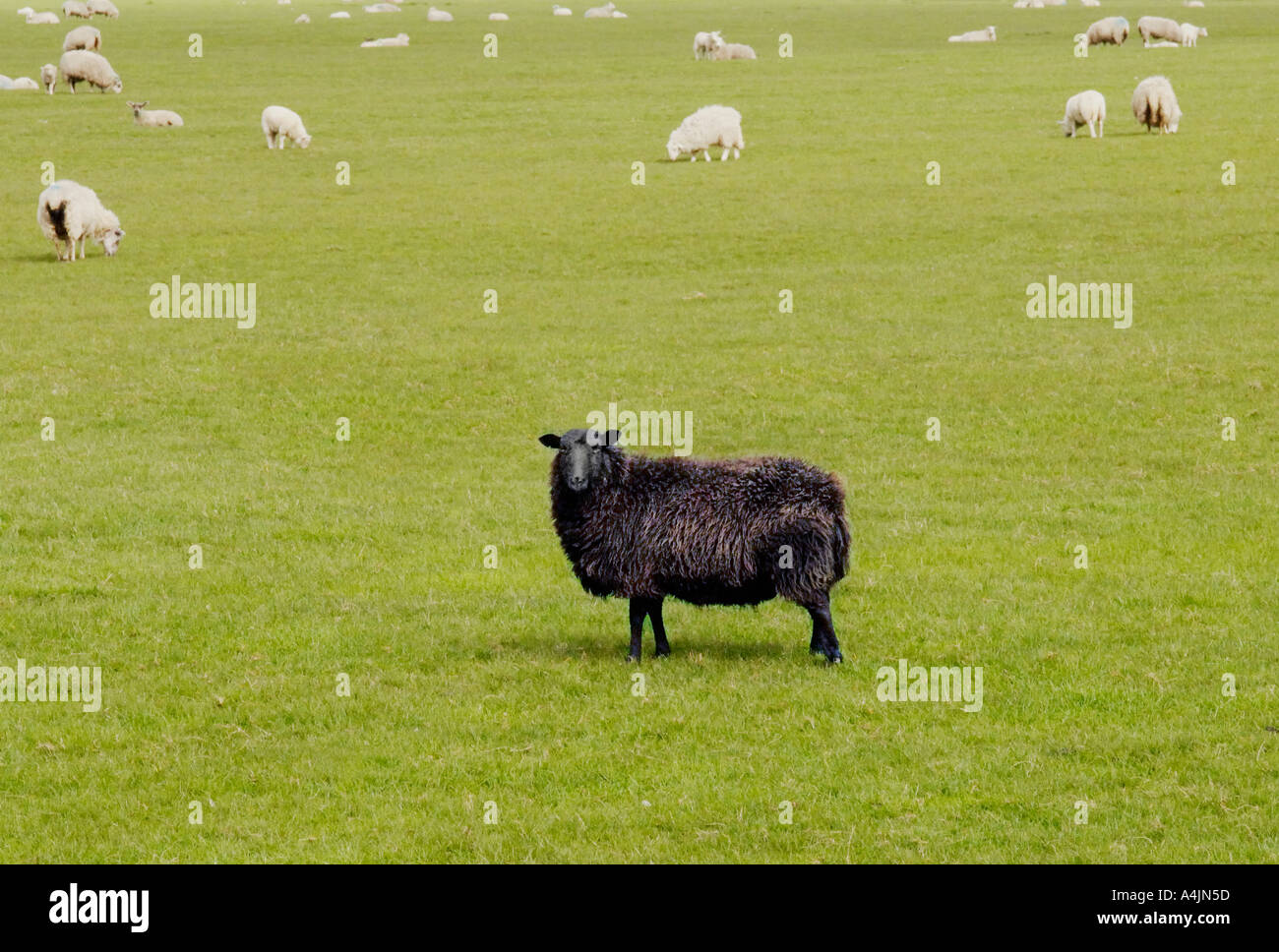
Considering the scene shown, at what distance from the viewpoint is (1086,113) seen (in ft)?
158

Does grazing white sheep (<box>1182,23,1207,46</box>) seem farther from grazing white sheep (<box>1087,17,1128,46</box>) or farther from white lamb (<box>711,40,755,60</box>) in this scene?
white lamb (<box>711,40,755,60</box>)

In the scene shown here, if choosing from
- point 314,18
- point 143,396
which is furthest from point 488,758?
point 314,18

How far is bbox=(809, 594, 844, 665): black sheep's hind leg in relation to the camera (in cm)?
1359

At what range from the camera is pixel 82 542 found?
1852cm

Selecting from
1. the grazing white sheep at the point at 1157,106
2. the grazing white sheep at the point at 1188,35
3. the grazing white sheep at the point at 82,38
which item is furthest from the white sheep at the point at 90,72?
the grazing white sheep at the point at 1188,35

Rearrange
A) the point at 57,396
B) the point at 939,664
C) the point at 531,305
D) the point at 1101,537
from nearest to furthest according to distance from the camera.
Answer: the point at 939,664 < the point at 1101,537 < the point at 57,396 < the point at 531,305

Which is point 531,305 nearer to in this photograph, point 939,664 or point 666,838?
point 939,664

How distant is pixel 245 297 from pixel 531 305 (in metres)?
5.55

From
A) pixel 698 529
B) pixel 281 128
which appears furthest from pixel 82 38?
pixel 698 529

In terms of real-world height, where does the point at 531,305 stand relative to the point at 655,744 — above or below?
above

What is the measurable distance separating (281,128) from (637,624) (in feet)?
129
